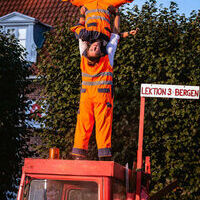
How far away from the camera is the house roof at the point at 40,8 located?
1494 cm

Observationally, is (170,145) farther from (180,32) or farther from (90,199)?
(90,199)

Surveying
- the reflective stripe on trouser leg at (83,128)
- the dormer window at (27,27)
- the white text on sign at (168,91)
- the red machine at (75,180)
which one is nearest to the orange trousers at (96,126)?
the reflective stripe on trouser leg at (83,128)

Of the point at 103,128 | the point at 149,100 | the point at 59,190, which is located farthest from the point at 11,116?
the point at 59,190

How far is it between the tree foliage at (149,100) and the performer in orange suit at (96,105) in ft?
11.5

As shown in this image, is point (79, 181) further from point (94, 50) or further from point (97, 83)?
point (94, 50)

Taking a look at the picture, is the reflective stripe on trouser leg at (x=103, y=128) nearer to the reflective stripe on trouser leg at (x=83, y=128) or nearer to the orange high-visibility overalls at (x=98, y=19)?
the reflective stripe on trouser leg at (x=83, y=128)

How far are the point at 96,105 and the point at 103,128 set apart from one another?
11.4 inches

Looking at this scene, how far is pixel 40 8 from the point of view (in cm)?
1573

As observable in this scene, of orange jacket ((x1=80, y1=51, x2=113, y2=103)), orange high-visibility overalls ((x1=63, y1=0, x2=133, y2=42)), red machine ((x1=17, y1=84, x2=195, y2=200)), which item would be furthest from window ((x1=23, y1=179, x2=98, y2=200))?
orange high-visibility overalls ((x1=63, y1=0, x2=133, y2=42))

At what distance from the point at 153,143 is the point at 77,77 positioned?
221 centimetres

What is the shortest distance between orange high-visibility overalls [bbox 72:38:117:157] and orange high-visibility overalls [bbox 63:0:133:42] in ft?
1.34

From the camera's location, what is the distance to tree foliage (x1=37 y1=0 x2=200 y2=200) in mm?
8484

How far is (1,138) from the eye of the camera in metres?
9.85

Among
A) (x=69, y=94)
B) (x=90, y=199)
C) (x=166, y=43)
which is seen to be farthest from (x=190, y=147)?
(x=90, y=199)
